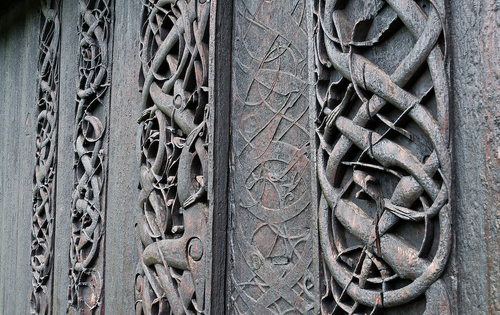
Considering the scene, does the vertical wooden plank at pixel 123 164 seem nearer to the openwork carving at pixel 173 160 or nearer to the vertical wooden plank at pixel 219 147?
the openwork carving at pixel 173 160

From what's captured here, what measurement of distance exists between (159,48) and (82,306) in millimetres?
1033

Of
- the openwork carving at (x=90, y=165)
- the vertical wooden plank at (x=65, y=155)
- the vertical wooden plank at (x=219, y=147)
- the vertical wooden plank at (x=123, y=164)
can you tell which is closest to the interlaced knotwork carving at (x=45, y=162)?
the vertical wooden plank at (x=65, y=155)

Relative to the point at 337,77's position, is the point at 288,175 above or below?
below

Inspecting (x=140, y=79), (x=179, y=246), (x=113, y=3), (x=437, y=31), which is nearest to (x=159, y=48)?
(x=140, y=79)

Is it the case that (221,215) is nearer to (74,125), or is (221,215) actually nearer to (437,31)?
(437,31)

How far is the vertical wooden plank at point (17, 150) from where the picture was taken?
7.52ft

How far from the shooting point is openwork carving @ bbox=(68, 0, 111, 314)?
5.60 feet

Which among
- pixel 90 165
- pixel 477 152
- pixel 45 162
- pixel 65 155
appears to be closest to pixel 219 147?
pixel 477 152

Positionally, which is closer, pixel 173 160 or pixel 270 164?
→ pixel 270 164

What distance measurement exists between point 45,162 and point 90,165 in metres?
0.45

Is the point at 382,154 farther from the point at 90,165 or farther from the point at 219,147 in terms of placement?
the point at 90,165

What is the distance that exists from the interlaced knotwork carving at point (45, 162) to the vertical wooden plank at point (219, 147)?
45.0 inches

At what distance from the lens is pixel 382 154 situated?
0.75m

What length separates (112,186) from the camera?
1.66m
